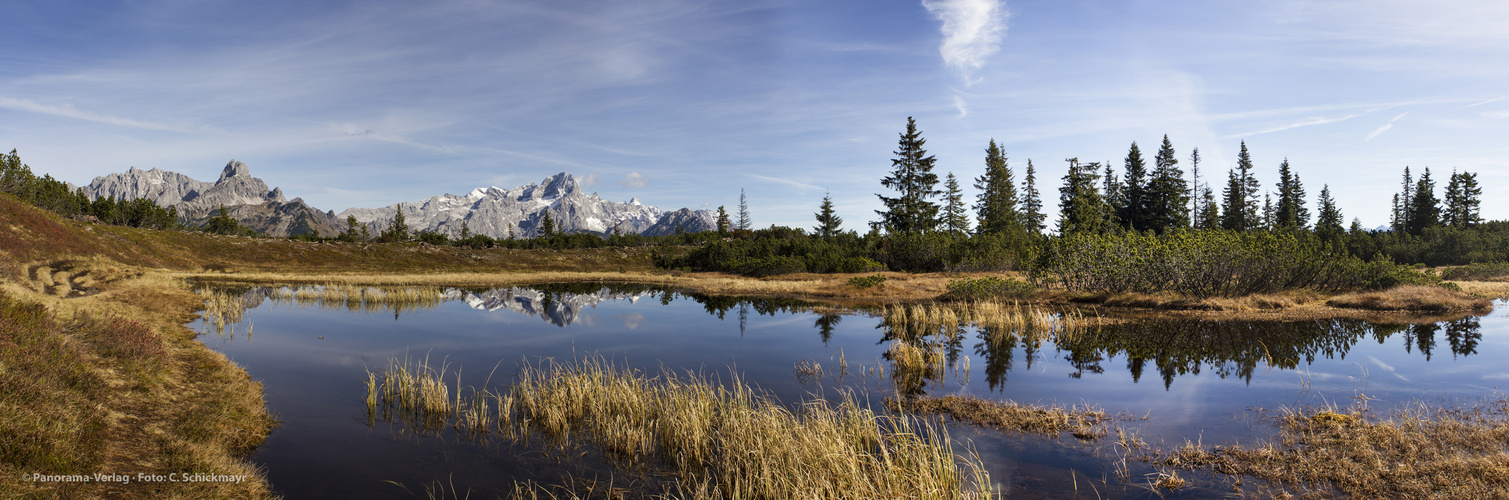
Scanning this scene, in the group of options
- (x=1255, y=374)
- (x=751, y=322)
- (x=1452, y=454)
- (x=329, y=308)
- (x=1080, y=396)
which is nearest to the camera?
(x=1452, y=454)

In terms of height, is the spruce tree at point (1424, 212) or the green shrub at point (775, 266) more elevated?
the spruce tree at point (1424, 212)

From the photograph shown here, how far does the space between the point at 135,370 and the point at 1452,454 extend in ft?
69.2

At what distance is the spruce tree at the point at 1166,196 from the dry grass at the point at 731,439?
75.2 m

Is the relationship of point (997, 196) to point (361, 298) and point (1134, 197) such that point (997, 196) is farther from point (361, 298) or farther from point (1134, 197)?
point (361, 298)

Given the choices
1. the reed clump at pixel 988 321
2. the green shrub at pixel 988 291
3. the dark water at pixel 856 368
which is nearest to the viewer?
the dark water at pixel 856 368

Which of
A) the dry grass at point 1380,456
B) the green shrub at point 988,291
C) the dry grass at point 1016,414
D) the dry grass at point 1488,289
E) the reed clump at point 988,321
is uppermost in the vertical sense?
the dry grass at point 1488,289

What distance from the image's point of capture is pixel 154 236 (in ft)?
179

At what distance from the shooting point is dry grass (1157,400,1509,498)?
25.4 ft

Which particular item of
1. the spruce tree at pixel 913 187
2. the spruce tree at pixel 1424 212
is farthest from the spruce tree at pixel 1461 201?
the spruce tree at pixel 913 187

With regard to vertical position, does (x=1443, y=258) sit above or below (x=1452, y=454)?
above

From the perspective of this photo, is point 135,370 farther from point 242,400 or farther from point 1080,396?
point 1080,396

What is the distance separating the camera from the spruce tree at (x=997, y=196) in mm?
79375

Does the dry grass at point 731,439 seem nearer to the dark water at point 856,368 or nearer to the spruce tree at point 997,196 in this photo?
the dark water at point 856,368

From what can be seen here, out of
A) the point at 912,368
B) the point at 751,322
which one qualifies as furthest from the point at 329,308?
the point at 912,368
